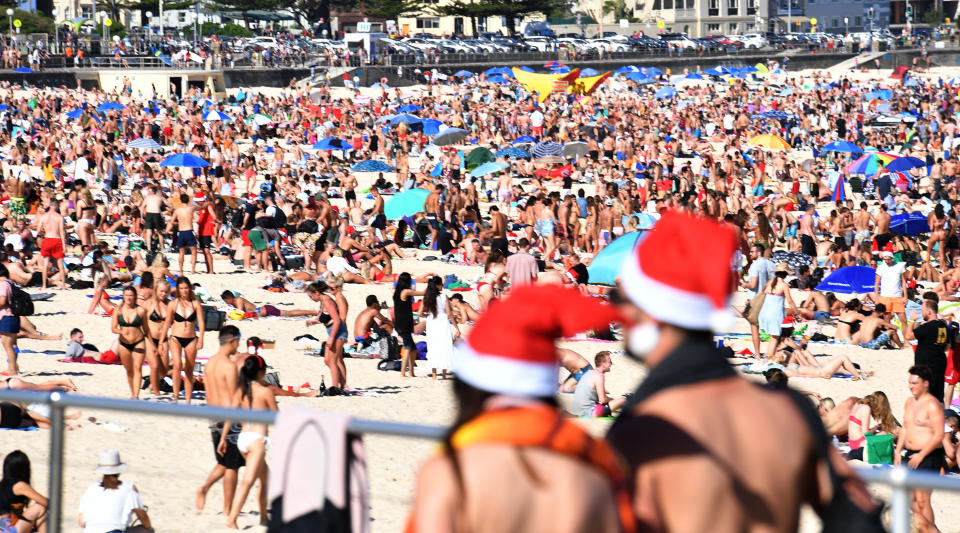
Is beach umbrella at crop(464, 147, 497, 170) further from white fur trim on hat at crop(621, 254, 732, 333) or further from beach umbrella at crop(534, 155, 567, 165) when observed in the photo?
white fur trim on hat at crop(621, 254, 732, 333)

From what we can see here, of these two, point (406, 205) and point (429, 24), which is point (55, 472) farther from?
point (429, 24)

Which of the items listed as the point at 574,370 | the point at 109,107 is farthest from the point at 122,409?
the point at 109,107

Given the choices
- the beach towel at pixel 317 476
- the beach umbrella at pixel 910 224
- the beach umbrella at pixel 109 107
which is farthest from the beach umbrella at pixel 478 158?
the beach towel at pixel 317 476

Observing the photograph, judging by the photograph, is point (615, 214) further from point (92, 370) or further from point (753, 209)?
point (92, 370)

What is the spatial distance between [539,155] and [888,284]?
15121 millimetres

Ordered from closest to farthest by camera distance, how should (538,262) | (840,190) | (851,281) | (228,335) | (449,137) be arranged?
(228,335) < (851,281) < (538,262) < (840,190) < (449,137)

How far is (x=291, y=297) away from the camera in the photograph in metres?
15.7

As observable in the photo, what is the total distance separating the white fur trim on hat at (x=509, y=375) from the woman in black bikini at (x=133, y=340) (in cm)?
828

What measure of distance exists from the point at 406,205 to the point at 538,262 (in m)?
3.71

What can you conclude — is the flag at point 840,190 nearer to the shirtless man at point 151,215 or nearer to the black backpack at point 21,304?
the shirtless man at point 151,215

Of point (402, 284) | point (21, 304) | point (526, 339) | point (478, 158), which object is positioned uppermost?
point (526, 339)

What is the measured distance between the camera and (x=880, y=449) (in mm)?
8688

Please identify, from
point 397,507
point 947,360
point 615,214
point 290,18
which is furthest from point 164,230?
point 290,18

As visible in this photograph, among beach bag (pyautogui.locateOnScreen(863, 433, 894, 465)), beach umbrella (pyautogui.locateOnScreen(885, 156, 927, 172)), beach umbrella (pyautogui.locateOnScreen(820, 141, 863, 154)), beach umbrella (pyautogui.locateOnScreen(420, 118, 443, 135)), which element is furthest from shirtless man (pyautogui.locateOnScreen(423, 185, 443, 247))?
beach umbrella (pyautogui.locateOnScreen(420, 118, 443, 135))
